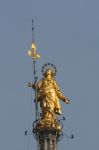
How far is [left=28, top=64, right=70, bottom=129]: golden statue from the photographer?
90.0 metres

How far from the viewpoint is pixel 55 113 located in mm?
90500

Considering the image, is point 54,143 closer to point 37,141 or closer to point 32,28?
point 37,141

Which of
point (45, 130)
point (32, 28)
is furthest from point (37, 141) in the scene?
point (32, 28)

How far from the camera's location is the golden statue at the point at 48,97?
295 ft

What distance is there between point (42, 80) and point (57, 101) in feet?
4.63

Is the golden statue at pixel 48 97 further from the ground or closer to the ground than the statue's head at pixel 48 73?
closer to the ground

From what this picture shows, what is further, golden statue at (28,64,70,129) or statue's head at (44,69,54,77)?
statue's head at (44,69,54,77)

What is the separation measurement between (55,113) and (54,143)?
1613 millimetres

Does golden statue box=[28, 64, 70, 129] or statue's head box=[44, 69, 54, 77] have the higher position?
statue's head box=[44, 69, 54, 77]

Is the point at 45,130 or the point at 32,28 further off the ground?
the point at 32,28

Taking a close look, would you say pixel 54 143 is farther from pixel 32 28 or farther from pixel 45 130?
pixel 32 28

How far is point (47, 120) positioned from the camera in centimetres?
9000

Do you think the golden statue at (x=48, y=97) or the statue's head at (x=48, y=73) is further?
the statue's head at (x=48, y=73)

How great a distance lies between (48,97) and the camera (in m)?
90.7
